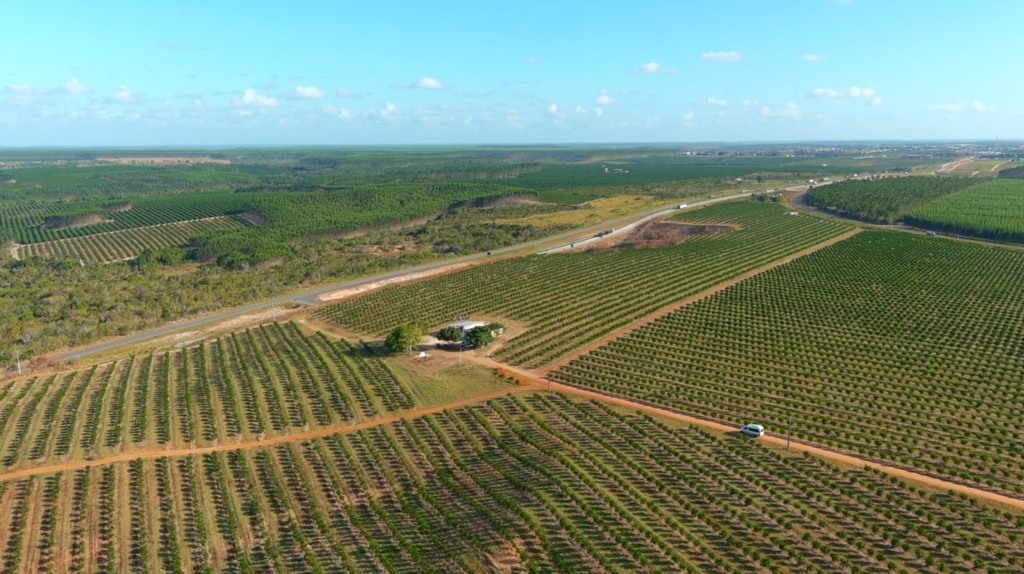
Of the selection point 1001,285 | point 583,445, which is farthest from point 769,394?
point 1001,285

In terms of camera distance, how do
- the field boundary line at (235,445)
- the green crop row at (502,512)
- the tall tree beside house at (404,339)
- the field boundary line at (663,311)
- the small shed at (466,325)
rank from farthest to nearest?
the small shed at (466,325) → the tall tree beside house at (404,339) → the field boundary line at (663,311) → the field boundary line at (235,445) → the green crop row at (502,512)

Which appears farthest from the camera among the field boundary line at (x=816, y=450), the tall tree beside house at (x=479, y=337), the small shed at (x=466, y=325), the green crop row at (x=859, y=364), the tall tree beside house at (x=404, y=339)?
the small shed at (x=466, y=325)

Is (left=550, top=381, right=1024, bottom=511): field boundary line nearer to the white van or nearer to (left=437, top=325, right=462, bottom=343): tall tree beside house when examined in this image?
the white van

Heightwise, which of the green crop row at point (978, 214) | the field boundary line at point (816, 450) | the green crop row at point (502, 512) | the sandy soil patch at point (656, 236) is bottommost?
the green crop row at point (502, 512)

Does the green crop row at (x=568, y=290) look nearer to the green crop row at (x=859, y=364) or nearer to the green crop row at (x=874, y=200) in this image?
the green crop row at (x=859, y=364)

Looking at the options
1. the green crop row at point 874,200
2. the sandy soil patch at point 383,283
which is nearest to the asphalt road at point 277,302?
the sandy soil patch at point 383,283

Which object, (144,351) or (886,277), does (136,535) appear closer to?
(144,351)

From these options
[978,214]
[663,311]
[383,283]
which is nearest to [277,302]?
[383,283]

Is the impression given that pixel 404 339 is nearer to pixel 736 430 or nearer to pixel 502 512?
pixel 502 512
